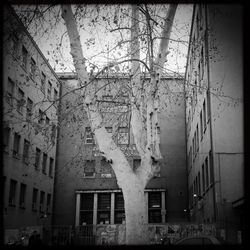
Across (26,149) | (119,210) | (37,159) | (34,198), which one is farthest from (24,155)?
(119,210)

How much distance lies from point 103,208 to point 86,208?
1456mm

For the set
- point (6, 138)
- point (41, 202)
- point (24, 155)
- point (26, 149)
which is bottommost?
point (41, 202)

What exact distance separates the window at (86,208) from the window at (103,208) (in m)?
0.61

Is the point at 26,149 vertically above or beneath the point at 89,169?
above

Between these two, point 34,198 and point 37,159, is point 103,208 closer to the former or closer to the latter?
point 34,198

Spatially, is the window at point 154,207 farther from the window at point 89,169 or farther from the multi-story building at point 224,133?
the multi-story building at point 224,133

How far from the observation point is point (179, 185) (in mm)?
31141

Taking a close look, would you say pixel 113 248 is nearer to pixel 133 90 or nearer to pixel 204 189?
pixel 133 90

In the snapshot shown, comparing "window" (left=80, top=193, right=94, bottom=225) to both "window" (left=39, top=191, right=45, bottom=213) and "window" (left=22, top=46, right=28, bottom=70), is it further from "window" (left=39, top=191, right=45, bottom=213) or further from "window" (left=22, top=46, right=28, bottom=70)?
"window" (left=22, top=46, right=28, bottom=70)

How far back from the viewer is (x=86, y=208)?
3119 cm

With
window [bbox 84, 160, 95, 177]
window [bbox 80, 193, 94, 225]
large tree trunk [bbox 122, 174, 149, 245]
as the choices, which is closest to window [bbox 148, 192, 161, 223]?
window [bbox 80, 193, 94, 225]

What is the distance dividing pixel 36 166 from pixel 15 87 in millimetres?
7073

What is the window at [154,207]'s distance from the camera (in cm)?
3088

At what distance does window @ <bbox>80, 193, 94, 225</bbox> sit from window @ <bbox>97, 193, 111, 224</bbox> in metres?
0.61
